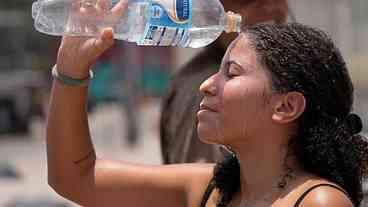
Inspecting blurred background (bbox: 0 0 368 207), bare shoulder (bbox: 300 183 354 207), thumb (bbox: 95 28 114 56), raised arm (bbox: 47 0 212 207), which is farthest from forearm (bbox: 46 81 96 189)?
blurred background (bbox: 0 0 368 207)

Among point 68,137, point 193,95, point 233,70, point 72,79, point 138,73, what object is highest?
point 233,70

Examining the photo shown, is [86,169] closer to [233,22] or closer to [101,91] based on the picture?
[233,22]

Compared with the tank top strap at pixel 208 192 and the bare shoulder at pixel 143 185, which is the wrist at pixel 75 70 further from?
the tank top strap at pixel 208 192

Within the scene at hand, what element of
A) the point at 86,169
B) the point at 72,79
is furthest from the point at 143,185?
the point at 72,79

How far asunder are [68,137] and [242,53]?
1.76 feet

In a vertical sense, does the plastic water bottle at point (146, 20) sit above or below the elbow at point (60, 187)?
above

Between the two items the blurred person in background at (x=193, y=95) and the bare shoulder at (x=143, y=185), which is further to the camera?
the blurred person in background at (x=193, y=95)

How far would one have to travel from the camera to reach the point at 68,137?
262 cm

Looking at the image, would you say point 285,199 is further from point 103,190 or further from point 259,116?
point 103,190

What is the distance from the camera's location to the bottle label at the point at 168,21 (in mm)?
2455

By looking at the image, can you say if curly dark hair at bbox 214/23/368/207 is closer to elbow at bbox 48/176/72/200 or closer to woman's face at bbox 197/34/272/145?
woman's face at bbox 197/34/272/145

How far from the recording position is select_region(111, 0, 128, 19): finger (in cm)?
252

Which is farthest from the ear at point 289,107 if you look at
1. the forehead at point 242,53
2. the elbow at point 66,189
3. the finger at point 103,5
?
the elbow at point 66,189

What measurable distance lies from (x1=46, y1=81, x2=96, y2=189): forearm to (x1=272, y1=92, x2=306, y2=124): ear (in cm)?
55
